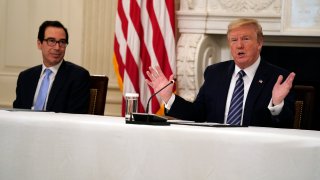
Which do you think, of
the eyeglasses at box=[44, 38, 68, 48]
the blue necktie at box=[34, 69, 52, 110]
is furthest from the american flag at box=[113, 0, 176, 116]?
the blue necktie at box=[34, 69, 52, 110]

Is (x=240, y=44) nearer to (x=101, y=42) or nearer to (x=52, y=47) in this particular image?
(x=52, y=47)

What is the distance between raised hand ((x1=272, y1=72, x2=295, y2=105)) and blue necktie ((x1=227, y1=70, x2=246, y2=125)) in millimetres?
294

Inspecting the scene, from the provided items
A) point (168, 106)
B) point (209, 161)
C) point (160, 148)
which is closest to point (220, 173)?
point (209, 161)

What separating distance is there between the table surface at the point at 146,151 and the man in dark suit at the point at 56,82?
1082 millimetres

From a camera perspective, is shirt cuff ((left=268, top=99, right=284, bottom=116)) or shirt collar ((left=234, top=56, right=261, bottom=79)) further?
shirt collar ((left=234, top=56, right=261, bottom=79))

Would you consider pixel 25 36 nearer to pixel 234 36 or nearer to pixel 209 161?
pixel 234 36

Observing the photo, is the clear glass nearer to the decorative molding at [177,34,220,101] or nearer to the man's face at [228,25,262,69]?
the man's face at [228,25,262,69]

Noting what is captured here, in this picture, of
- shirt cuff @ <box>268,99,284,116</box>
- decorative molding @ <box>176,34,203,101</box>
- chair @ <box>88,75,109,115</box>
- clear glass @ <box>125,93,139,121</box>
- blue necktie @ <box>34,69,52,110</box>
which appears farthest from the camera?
decorative molding @ <box>176,34,203,101</box>

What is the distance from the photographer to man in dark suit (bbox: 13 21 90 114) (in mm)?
4230

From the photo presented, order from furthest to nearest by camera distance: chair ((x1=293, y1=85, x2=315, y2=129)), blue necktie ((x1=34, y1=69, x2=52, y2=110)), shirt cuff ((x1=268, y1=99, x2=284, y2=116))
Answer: blue necktie ((x1=34, y1=69, x2=52, y2=110)), chair ((x1=293, y1=85, x2=315, y2=129)), shirt cuff ((x1=268, y1=99, x2=284, y2=116))

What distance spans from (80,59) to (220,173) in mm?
3965

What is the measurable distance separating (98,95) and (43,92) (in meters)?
0.38

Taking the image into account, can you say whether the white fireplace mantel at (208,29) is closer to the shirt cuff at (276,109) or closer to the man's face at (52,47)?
the man's face at (52,47)

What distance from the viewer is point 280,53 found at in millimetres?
5887
